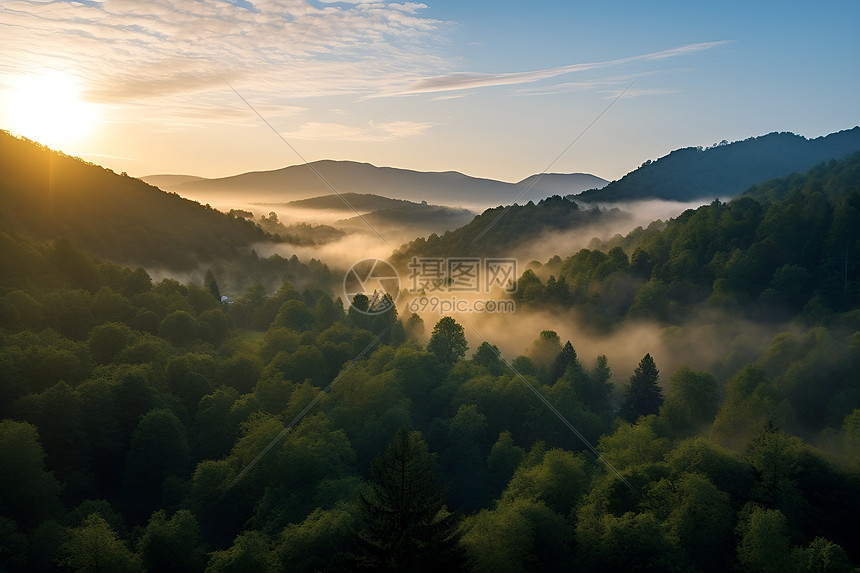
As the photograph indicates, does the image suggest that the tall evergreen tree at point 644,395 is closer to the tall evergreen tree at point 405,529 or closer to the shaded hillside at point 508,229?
the tall evergreen tree at point 405,529

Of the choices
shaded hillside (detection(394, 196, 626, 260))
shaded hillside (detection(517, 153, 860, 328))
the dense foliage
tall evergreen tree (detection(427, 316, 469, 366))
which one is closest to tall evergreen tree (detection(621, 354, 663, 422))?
the dense foliage

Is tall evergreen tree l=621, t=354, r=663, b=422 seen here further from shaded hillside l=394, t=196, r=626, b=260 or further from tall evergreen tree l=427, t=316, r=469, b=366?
shaded hillside l=394, t=196, r=626, b=260

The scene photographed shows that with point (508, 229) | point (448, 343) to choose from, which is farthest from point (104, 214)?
point (448, 343)

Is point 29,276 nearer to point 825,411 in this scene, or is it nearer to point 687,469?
point 687,469

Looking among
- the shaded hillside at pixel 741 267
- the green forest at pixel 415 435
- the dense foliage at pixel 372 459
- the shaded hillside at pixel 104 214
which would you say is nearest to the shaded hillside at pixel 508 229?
the shaded hillside at pixel 104 214

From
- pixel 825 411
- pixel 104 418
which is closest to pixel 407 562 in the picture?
pixel 104 418

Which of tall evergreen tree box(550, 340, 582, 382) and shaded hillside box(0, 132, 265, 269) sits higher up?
shaded hillside box(0, 132, 265, 269)
